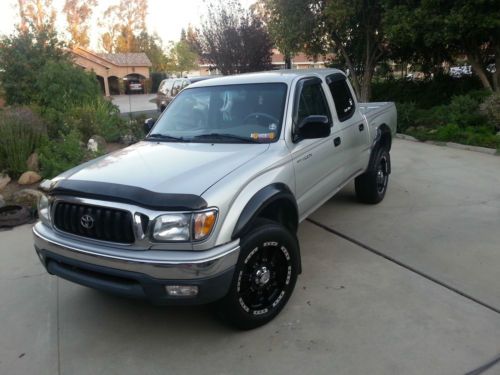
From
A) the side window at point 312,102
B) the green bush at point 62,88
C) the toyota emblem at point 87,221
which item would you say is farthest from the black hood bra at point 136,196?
the green bush at point 62,88

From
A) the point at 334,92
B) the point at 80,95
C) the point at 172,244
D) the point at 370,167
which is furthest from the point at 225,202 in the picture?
the point at 80,95

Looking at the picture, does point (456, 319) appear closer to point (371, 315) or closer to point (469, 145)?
point (371, 315)

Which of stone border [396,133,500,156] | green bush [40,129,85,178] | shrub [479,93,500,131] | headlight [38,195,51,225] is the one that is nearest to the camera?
headlight [38,195,51,225]

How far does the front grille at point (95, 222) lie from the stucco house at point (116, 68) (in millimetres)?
46318

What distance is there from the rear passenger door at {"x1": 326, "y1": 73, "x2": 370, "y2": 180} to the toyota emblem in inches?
111

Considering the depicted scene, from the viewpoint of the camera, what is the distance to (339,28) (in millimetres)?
14008

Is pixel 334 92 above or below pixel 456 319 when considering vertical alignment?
above

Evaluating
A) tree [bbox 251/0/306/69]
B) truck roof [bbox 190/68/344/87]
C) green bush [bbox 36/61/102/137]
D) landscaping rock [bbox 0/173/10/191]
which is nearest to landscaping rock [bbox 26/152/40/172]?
landscaping rock [bbox 0/173/10/191]

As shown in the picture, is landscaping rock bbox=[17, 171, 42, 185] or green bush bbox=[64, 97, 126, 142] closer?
landscaping rock bbox=[17, 171, 42, 185]

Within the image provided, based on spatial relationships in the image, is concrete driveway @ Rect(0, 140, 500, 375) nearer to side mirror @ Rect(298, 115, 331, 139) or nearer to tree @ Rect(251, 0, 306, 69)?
side mirror @ Rect(298, 115, 331, 139)

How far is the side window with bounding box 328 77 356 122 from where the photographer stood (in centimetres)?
488

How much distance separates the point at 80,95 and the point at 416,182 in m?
8.35

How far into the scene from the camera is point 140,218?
280 centimetres

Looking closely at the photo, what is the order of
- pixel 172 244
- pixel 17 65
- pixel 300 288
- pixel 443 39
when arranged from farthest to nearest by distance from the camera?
1. pixel 17 65
2. pixel 443 39
3. pixel 300 288
4. pixel 172 244
